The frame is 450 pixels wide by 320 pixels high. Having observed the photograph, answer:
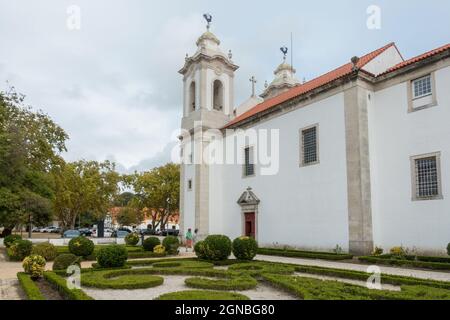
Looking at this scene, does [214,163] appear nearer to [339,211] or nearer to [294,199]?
[294,199]

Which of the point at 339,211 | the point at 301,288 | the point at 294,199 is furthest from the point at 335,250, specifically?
the point at 301,288

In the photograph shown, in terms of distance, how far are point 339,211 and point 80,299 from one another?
533 inches

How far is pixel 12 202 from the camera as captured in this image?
2217cm

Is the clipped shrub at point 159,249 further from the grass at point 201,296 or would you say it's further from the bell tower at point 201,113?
the grass at point 201,296

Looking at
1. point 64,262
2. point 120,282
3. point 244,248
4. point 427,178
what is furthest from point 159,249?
point 427,178

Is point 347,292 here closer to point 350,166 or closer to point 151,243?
point 350,166

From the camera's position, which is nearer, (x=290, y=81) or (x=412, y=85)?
(x=412, y=85)

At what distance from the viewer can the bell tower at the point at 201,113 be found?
27.6 metres

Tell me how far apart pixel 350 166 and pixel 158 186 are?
3372 centimetres

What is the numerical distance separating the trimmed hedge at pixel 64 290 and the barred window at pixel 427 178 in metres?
13.7

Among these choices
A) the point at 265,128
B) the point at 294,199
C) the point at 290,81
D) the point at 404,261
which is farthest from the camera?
the point at 290,81

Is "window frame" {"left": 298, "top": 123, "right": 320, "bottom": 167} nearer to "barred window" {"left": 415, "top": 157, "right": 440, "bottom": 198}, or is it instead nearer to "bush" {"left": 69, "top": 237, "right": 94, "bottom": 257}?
"barred window" {"left": 415, "top": 157, "right": 440, "bottom": 198}

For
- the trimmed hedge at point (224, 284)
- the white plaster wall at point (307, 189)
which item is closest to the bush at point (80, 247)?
the trimmed hedge at point (224, 284)

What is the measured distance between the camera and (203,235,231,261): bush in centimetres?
1553
